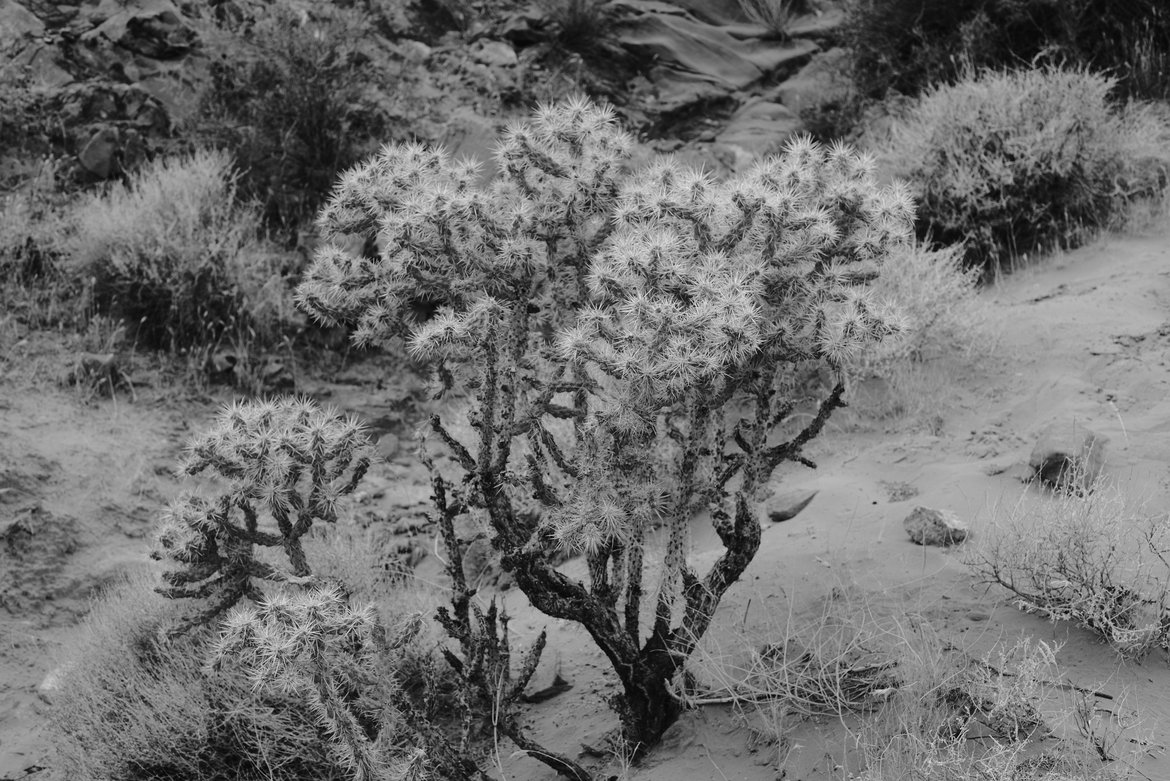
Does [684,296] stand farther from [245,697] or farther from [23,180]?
[23,180]

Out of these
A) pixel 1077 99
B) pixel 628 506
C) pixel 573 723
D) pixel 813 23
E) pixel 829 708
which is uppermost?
pixel 813 23

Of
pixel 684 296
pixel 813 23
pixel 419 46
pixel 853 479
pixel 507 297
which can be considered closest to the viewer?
pixel 684 296

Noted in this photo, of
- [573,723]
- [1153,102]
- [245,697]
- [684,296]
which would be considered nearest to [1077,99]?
[1153,102]

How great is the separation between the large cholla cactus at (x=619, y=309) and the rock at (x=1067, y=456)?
4.77ft

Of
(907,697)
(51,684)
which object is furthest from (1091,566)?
(51,684)

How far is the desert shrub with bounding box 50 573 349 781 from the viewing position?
3.71 meters

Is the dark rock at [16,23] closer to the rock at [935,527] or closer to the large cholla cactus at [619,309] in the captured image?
the large cholla cactus at [619,309]

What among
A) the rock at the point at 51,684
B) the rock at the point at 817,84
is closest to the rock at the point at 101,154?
the rock at the point at 51,684

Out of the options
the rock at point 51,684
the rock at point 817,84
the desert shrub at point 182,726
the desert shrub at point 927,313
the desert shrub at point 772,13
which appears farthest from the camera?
the desert shrub at point 772,13

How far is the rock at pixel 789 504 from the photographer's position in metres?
4.83

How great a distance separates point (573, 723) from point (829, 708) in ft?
3.36

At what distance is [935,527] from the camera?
412 centimetres

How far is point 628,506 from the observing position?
3219 millimetres

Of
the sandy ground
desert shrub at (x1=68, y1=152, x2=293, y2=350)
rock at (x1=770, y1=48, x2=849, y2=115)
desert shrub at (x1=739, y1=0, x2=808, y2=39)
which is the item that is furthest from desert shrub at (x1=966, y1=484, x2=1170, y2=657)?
desert shrub at (x1=739, y1=0, x2=808, y2=39)
